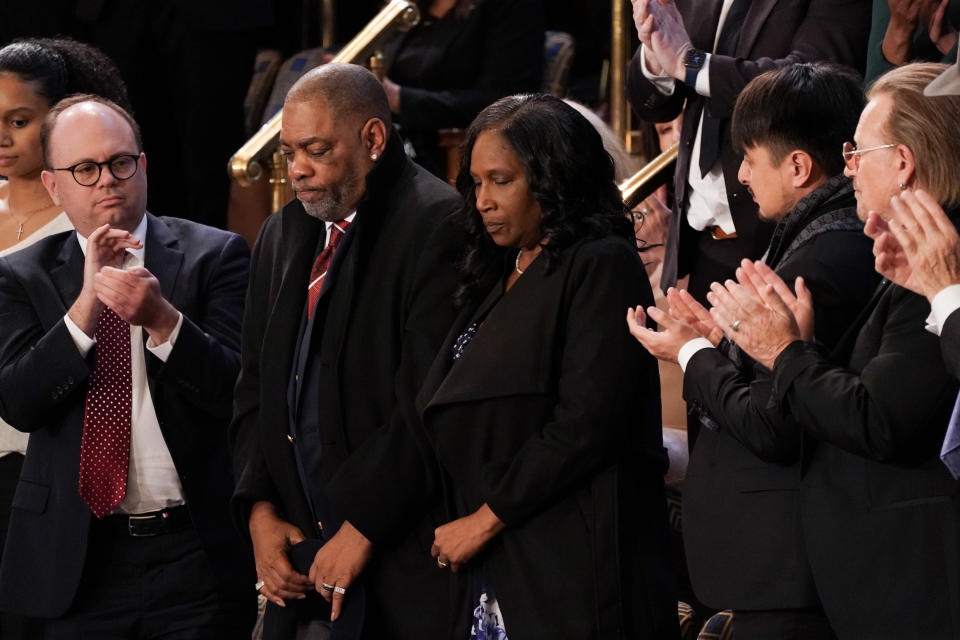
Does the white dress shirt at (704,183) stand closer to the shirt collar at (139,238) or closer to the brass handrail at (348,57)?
the shirt collar at (139,238)

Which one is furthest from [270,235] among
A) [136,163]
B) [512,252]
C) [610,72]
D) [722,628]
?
[610,72]

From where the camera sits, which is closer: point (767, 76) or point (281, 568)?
point (767, 76)

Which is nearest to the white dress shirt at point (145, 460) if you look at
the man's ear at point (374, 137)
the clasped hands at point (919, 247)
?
the man's ear at point (374, 137)

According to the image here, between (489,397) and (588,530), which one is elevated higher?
(489,397)

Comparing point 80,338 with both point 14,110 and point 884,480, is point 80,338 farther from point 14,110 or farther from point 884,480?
point 884,480

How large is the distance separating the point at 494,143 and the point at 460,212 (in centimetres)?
22

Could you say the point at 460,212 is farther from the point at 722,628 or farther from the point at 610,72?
the point at 610,72

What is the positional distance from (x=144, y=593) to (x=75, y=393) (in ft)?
1.76

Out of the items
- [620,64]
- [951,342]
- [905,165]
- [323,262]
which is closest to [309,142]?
[323,262]

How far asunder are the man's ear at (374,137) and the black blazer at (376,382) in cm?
3

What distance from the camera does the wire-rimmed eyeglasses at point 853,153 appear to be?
2670 mm

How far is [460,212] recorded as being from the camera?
323 cm

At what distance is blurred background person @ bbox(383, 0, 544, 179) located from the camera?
18.2 feet

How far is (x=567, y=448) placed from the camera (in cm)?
288
